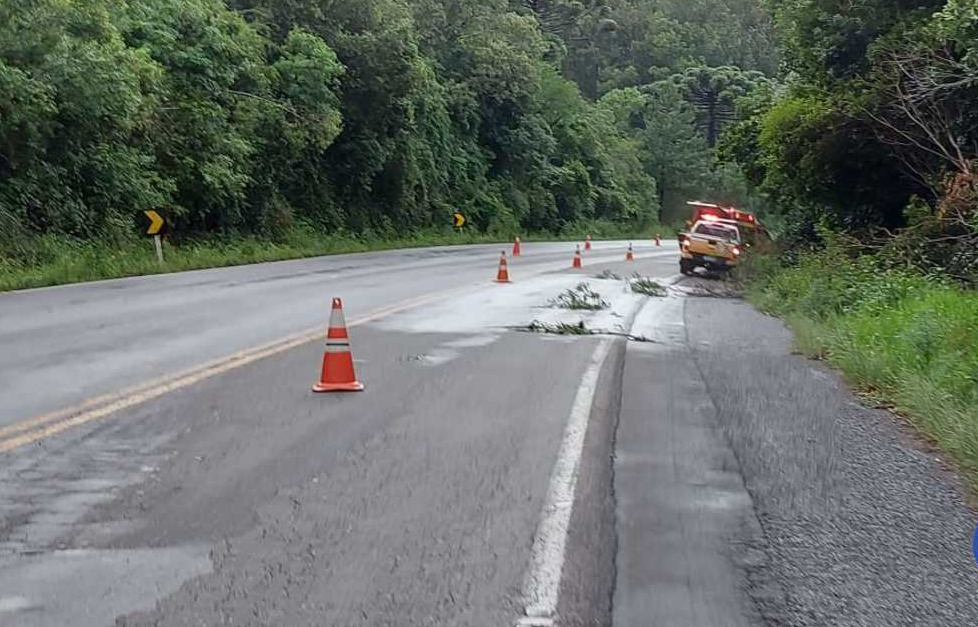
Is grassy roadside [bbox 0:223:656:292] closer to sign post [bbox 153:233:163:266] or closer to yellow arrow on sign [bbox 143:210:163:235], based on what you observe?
sign post [bbox 153:233:163:266]

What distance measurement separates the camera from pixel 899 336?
1288cm

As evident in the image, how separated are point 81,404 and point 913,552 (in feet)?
20.4

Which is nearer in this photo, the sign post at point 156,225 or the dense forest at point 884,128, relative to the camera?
the dense forest at point 884,128

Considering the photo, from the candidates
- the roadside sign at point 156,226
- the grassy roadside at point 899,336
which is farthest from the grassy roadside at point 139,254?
the grassy roadside at point 899,336

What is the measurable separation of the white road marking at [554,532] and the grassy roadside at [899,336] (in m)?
2.53

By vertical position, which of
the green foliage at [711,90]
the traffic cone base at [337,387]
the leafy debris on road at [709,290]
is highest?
the green foliage at [711,90]

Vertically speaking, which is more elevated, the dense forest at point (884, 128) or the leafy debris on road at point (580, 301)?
the dense forest at point (884, 128)

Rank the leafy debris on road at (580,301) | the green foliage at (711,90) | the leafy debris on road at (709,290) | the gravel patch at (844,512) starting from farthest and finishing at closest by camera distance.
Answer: the green foliage at (711,90) → the leafy debris on road at (709,290) → the leafy debris on road at (580,301) → the gravel patch at (844,512)

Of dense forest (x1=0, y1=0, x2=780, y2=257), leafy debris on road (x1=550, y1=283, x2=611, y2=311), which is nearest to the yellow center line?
leafy debris on road (x1=550, y1=283, x2=611, y2=311)

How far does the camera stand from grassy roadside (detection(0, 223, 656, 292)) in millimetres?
22469

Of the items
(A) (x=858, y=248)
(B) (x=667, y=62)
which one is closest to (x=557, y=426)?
(A) (x=858, y=248)

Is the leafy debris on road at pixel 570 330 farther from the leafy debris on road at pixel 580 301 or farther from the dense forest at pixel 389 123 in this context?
the dense forest at pixel 389 123

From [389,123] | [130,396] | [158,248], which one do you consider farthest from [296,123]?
[130,396]

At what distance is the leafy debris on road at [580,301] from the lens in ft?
66.6
